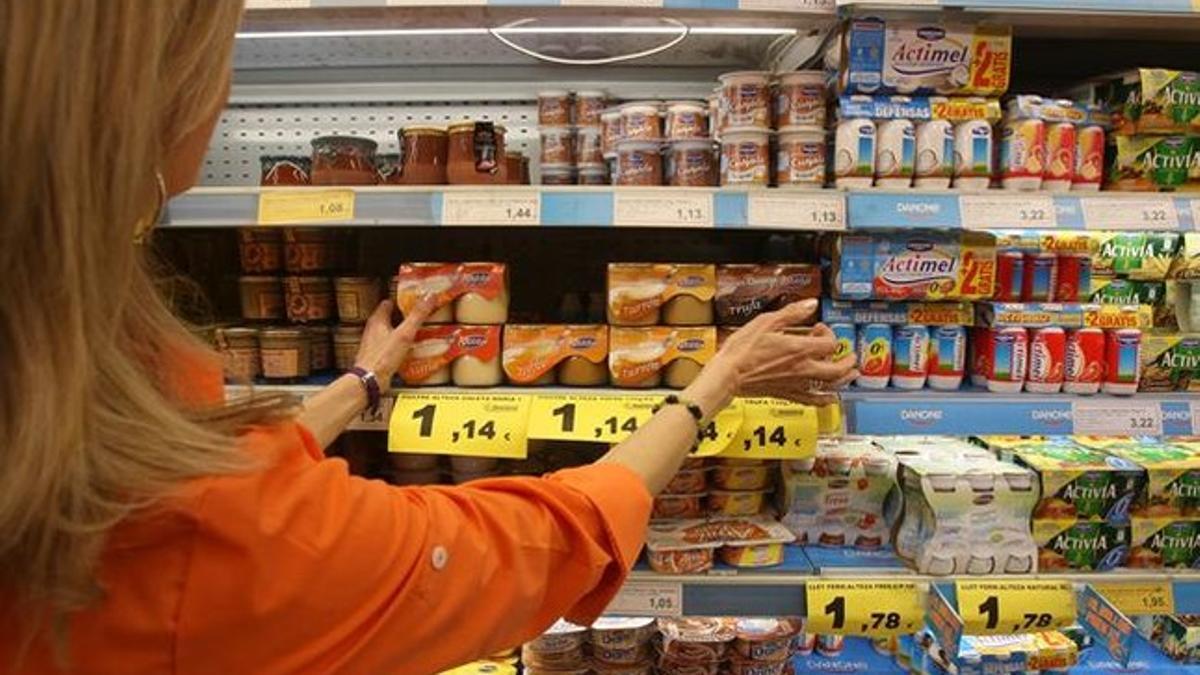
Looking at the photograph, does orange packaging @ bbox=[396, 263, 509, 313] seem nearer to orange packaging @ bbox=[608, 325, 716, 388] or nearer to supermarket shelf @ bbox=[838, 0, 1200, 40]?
orange packaging @ bbox=[608, 325, 716, 388]

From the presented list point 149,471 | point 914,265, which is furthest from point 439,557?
point 914,265

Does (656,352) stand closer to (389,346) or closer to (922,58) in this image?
(389,346)

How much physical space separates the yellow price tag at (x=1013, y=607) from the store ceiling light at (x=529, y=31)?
1.06 m

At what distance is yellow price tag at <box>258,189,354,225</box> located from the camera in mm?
1358

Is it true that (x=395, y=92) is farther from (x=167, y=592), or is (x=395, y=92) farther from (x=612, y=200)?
(x=167, y=592)

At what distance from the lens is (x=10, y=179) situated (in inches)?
21.7

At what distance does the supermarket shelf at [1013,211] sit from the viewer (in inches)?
52.6

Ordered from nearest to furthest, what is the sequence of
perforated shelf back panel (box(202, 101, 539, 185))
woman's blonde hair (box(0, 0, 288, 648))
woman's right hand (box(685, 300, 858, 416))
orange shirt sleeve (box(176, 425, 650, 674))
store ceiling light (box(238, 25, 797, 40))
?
1. woman's blonde hair (box(0, 0, 288, 648))
2. orange shirt sleeve (box(176, 425, 650, 674))
3. woman's right hand (box(685, 300, 858, 416))
4. store ceiling light (box(238, 25, 797, 40))
5. perforated shelf back panel (box(202, 101, 539, 185))

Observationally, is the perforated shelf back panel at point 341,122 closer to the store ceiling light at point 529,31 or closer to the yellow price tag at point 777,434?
the store ceiling light at point 529,31

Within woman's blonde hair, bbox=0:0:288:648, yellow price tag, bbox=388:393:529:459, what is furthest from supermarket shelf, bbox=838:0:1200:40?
woman's blonde hair, bbox=0:0:288:648

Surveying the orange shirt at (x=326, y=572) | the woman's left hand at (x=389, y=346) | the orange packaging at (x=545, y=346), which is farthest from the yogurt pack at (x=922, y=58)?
the orange shirt at (x=326, y=572)

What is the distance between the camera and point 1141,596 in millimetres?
1502

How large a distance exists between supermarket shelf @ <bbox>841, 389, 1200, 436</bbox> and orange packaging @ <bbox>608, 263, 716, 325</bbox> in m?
0.32

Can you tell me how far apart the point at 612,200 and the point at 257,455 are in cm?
78
